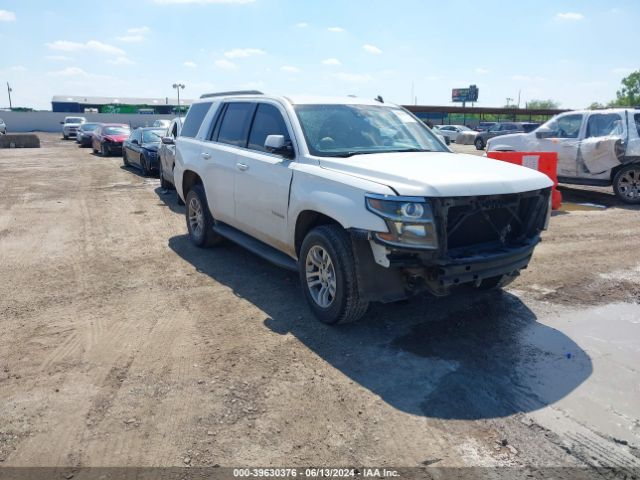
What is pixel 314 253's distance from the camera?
4.52 metres

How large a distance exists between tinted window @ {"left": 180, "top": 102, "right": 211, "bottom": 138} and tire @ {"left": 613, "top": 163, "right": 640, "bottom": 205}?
28.2ft

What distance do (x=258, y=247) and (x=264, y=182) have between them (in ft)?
2.60

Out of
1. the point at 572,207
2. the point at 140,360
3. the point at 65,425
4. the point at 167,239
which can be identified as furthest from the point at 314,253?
the point at 572,207

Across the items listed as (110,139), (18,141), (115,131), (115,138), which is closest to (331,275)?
(115,138)

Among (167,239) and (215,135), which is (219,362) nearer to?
(215,135)

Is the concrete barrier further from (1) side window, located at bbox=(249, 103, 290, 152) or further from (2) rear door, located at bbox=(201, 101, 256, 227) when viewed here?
(1) side window, located at bbox=(249, 103, 290, 152)

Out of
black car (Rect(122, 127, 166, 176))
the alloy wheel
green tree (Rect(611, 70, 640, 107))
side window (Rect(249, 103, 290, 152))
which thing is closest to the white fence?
black car (Rect(122, 127, 166, 176))

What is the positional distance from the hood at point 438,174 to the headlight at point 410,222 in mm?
80

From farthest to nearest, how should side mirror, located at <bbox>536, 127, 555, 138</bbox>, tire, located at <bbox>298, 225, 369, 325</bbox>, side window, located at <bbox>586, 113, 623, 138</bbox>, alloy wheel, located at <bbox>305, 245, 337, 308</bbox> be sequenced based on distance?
side mirror, located at <bbox>536, 127, 555, 138</bbox>, side window, located at <bbox>586, 113, 623, 138</bbox>, alloy wheel, located at <bbox>305, 245, 337, 308</bbox>, tire, located at <bbox>298, 225, 369, 325</bbox>

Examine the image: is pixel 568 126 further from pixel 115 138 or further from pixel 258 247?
pixel 115 138

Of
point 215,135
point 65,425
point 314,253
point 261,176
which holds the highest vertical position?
point 215,135

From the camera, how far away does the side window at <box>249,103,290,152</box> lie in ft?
17.2

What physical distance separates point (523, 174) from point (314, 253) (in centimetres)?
193

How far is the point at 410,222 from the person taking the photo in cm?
373
